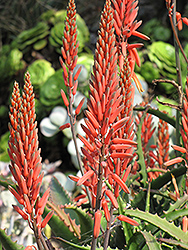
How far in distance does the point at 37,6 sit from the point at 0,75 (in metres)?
0.93

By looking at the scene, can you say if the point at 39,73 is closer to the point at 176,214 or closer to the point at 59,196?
the point at 59,196

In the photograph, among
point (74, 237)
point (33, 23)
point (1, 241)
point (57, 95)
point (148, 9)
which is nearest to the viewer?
point (1, 241)

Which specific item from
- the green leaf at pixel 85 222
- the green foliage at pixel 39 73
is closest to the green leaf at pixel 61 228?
the green leaf at pixel 85 222

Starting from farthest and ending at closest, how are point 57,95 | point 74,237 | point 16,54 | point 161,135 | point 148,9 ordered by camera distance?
point 148,9 < point 16,54 < point 57,95 < point 161,135 < point 74,237

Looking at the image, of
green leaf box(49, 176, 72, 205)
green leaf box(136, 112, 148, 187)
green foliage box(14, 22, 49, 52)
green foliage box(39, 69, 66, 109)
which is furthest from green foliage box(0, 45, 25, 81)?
green leaf box(136, 112, 148, 187)

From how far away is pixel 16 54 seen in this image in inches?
86.5

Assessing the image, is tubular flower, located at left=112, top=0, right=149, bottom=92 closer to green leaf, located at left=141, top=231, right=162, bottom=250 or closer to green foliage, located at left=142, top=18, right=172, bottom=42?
green leaf, located at left=141, top=231, right=162, bottom=250

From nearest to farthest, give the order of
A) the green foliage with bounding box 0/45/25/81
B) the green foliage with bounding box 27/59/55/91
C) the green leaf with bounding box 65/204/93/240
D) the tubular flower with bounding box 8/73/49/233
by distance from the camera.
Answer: the tubular flower with bounding box 8/73/49/233 → the green leaf with bounding box 65/204/93/240 → the green foliage with bounding box 27/59/55/91 → the green foliage with bounding box 0/45/25/81

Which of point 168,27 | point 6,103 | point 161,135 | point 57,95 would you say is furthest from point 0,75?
point 161,135

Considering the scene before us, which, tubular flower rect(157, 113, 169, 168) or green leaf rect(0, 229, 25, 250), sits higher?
tubular flower rect(157, 113, 169, 168)

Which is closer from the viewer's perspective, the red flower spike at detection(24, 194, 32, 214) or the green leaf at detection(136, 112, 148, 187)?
the red flower spike at detection(24, 194, 32, 214)

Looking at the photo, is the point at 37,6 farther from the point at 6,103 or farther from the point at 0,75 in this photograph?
the point at 6,103

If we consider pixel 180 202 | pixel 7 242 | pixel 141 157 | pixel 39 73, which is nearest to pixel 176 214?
pixel 180 202

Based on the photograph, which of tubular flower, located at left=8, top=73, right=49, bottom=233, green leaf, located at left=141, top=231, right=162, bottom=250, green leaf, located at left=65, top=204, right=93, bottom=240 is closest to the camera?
tubular flower, located at left=8, top=73, right=49, bottom=233
